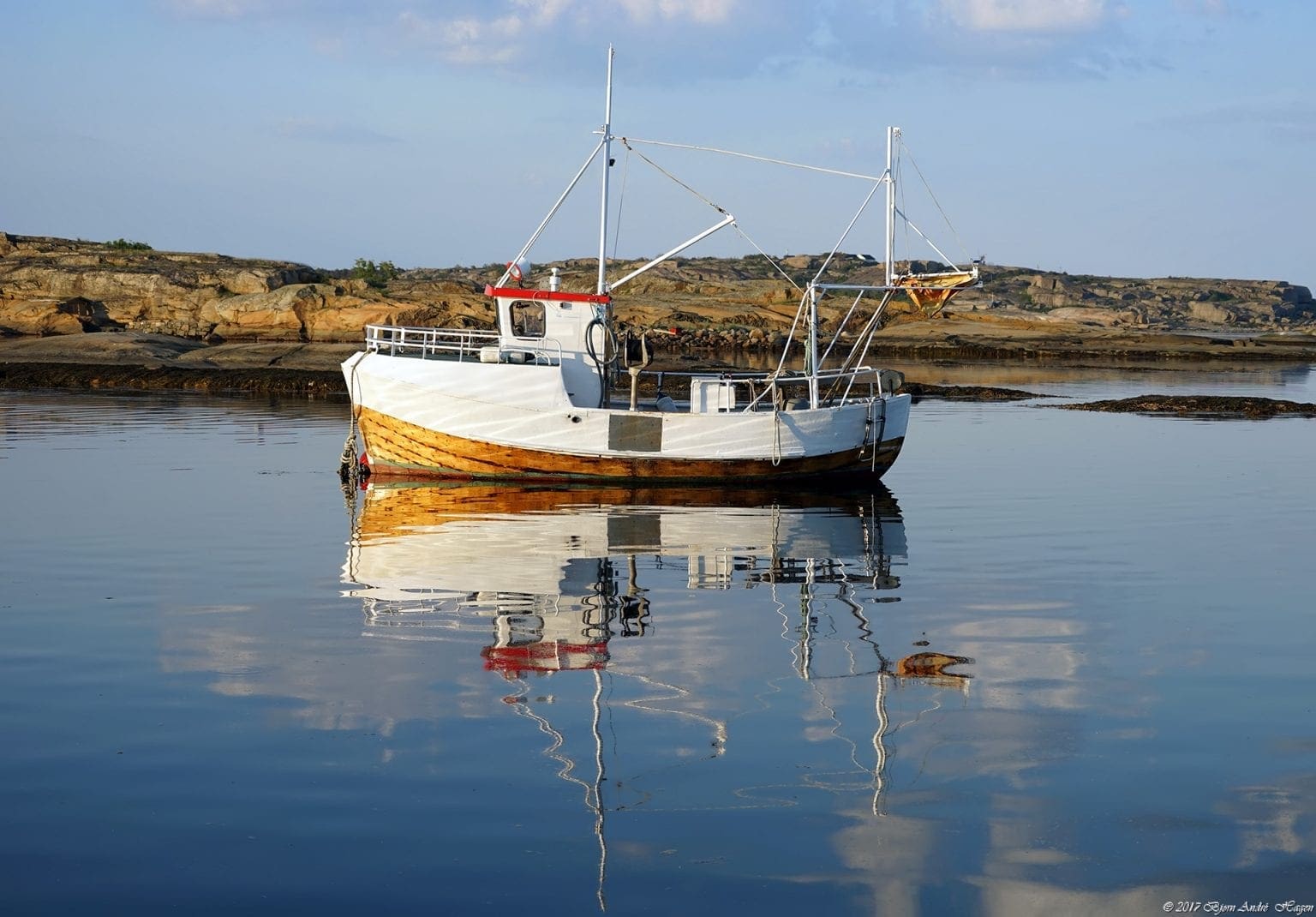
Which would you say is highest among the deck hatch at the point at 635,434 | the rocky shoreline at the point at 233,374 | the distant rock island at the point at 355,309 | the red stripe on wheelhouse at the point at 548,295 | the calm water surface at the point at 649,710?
the distant rock island at the point at 355,309

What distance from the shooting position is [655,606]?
50.6 ft

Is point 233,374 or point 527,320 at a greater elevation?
point 527,320

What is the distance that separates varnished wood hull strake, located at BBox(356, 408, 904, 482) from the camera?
26.9 metres

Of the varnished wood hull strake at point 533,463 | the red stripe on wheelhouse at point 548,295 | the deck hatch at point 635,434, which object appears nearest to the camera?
the deck hatch at point 635,434

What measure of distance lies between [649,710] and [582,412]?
51.7ft

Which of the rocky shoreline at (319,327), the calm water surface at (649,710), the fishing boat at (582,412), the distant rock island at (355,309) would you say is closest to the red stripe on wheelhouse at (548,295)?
the fishing boat at (582,412)

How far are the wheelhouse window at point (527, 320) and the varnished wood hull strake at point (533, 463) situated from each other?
247cm

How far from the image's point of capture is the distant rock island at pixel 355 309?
73.9m

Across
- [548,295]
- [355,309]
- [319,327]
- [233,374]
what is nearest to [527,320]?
[548,295]

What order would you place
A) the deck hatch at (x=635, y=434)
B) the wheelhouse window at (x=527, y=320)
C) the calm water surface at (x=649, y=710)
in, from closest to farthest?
the calm water surface at (x=649, y=710) < the deck hatch at (x=635, y=434) < the wheelhouse window at (x=527, y=320)

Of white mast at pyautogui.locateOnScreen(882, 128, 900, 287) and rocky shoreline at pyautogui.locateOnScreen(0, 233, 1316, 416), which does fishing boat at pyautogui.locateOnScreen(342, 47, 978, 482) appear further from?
rocky shoreline at pyautogui.locateOnScreen(0, 233, 1316, 416)

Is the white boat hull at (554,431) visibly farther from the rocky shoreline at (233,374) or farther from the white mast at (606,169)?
the rocky shoreline at (233,374)

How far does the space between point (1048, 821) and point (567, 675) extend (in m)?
4.69

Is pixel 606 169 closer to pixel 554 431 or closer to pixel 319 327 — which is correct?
pixel 554 431
